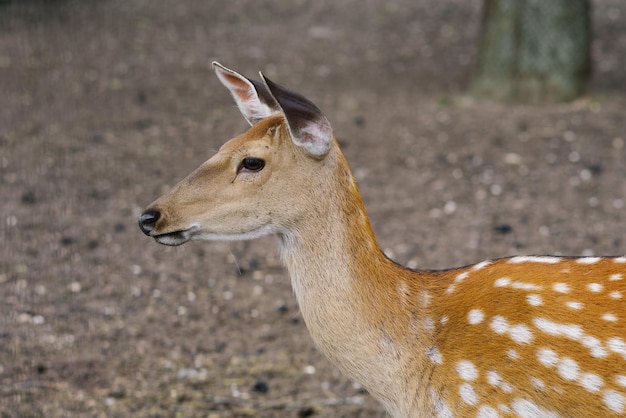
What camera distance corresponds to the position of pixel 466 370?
115 inches

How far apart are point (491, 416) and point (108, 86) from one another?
715cm

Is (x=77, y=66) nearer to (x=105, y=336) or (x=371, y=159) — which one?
(x=371, y=159)

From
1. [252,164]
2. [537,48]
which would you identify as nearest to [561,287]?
[252,164]

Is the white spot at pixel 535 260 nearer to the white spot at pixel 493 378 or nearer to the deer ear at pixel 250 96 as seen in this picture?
the white spot at pixel 493 378

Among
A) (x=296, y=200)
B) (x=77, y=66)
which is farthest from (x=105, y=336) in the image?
(x=77, y=66)

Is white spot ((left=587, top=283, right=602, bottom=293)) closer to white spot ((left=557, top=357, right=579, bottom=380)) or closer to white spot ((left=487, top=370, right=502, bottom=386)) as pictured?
white spot ((left=557, top=357, right=579, bottom=380))

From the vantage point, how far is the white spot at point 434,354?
301 centimetres

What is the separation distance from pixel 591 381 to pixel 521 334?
0.26 meters

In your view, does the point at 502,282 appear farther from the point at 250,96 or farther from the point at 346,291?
the point at 250,96

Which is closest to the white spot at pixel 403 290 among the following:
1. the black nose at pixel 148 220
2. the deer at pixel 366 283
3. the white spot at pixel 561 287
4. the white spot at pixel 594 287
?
A: the deer at pixel 366 283

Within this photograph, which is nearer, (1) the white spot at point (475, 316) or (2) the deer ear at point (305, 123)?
(2) the deer ear at point (305, 123)

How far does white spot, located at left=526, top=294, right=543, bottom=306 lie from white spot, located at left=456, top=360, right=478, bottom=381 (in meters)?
0.28

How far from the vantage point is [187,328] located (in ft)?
17.0

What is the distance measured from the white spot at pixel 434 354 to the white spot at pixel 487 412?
0.75ft
